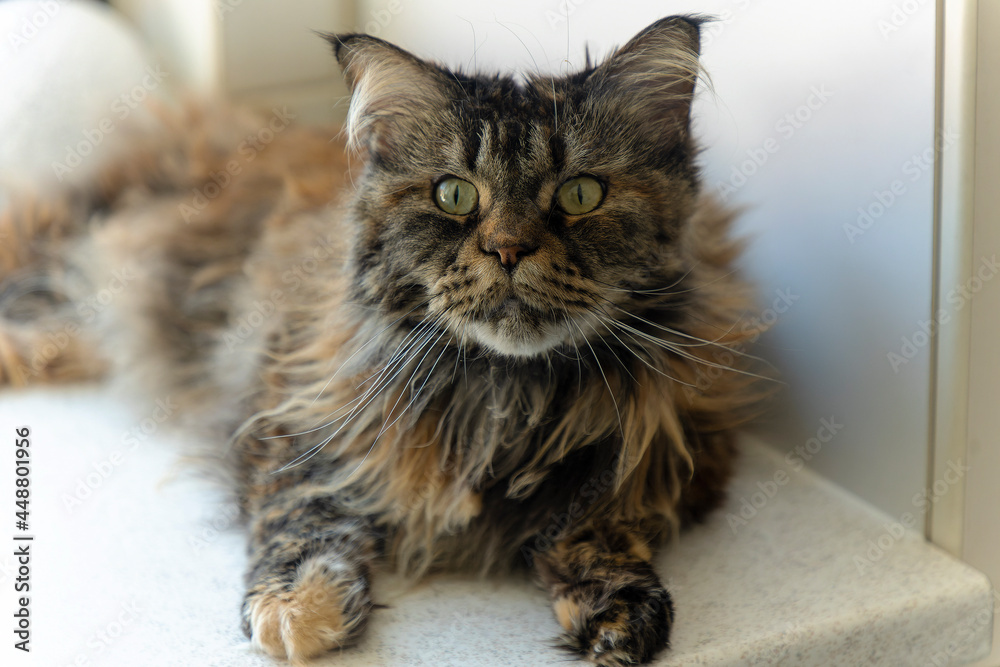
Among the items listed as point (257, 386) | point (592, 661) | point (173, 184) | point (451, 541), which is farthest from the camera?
point (173, 184)

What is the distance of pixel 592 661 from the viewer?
3.55ft

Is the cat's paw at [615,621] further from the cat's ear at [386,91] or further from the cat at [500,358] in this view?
the cat's ear at [386,91]

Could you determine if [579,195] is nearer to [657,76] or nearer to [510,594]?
[657,76]

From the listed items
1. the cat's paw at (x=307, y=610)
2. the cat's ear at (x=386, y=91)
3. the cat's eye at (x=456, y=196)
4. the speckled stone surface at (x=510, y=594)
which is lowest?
the speckled stone surface at (x=510, y=594)

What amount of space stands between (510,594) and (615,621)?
221 millimetres

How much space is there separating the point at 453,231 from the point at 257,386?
583 millimetres

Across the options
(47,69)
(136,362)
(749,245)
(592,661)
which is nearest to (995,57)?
(749,245)

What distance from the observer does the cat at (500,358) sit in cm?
108

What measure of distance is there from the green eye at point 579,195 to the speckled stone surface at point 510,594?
1.90 ft

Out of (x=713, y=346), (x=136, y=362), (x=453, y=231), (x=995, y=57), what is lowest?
(x=136, y=362)

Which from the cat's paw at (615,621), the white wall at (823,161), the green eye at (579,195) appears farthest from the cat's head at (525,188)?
the cat's paw at (615,621)

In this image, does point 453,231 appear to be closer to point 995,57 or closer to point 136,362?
point 995,57

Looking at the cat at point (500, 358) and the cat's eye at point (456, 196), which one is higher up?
the cat's eye at point (456, 196)

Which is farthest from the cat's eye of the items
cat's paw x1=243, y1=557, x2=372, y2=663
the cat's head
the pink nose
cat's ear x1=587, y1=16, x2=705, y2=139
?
cat's paw x1=243, y1=557, x2=372, y2=663
